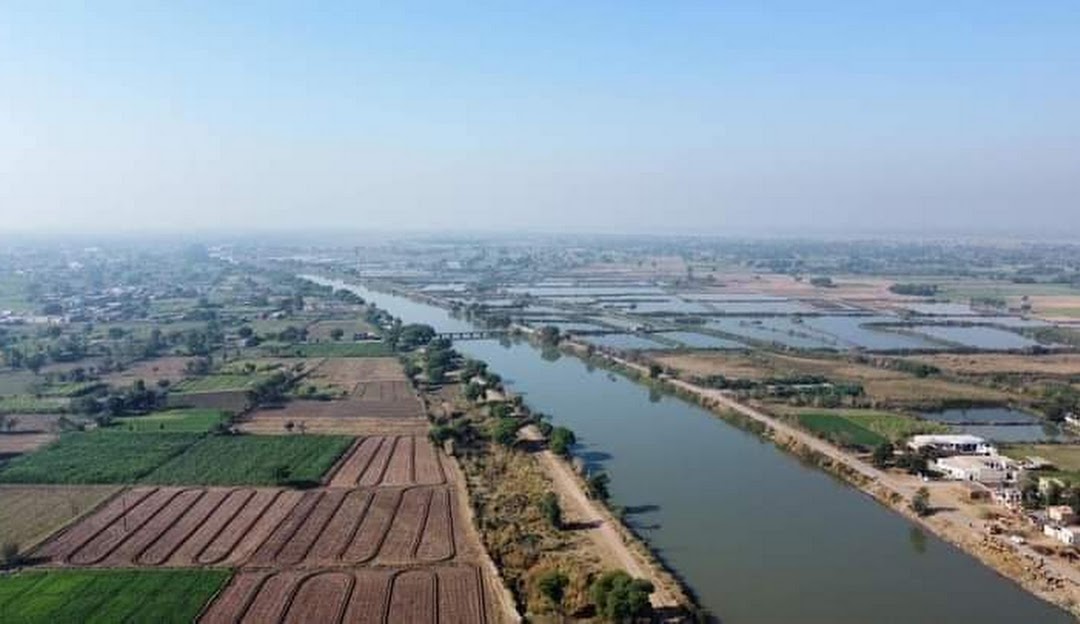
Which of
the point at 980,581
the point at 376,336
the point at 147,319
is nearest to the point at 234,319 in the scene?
the point at 147,319

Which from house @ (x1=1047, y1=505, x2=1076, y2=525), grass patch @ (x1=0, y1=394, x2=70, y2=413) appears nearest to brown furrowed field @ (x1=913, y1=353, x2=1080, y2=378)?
house @ (x1=1047, y1=505, x2=1076, y2=525)

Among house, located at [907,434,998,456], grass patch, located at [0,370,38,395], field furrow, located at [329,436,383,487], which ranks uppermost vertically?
house, located at [907,434,998,456]

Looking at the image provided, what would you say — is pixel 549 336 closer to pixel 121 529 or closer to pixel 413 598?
pixel 121 529

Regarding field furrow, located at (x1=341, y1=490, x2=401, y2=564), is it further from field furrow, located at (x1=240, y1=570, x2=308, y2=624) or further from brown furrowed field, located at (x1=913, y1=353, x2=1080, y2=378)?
brown furrowed field, located at (x1=913, y1=353, x2=1080, y2=378)

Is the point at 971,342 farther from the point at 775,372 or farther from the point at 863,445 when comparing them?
the point at 863,445

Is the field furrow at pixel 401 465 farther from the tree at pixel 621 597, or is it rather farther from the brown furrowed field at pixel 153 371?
the brown furrowed field at pixel 153 371

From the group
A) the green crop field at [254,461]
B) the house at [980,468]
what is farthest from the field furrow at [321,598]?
the house at [980,468]

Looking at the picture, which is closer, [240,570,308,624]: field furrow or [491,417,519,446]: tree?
[240,570,308,624]: field furrow

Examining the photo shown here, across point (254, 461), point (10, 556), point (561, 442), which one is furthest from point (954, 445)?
point (10, 556)
